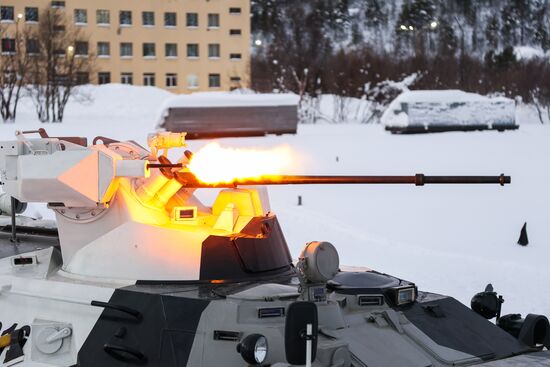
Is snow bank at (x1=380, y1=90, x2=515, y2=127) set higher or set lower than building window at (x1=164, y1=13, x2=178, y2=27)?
lower

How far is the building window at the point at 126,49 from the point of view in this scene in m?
67.9

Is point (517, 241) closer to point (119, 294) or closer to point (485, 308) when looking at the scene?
point (485, 308)

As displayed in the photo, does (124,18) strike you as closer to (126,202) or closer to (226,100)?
(226,100)

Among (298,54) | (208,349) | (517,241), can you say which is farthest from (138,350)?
(298,54)

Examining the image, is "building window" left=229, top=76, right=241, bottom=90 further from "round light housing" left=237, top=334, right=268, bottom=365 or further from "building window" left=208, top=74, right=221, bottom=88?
"round light housing" left=237, top=334, right=268, bottom=365

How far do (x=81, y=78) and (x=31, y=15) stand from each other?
4.72 metres

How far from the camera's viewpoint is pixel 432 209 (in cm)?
2352

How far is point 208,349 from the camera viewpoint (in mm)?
8117

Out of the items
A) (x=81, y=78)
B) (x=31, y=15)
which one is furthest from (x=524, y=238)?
(x=31, y=15)

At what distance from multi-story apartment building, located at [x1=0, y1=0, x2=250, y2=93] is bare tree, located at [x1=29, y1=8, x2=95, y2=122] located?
31.1ft

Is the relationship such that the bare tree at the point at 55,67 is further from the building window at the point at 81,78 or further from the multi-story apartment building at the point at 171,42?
the multi-story apartment building at the point at 171,42

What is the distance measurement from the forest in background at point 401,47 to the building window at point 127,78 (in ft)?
26.4

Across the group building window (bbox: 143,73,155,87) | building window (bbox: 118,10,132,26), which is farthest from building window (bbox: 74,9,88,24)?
building window (bbox: 143,73,155,87)

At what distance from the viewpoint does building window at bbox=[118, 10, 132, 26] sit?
65781 millimetres
